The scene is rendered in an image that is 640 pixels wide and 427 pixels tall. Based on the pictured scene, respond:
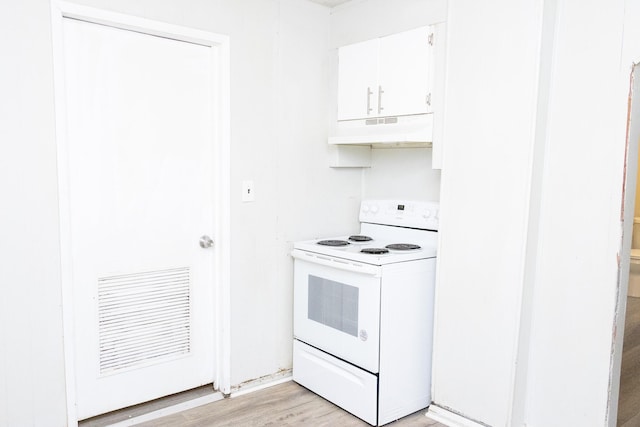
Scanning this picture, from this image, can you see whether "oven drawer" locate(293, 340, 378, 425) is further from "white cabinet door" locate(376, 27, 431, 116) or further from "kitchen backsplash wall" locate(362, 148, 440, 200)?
"white cabinet door" locate(376, 27, 431, 116)

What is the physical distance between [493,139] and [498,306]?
795 mm

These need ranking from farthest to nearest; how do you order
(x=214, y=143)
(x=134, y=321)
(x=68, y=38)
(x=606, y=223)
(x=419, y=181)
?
(x=419, y=181), (x=214, y=143), (x=134, y=321), (x=68, y=38), (x=606, y=223)

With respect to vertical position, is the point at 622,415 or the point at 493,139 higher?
the point at 493,139

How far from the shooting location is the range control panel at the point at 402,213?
2.94 m

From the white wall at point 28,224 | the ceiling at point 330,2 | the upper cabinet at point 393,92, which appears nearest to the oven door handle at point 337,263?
the upper cabinet at point 393,92

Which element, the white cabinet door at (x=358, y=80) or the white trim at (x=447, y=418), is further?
the white cabinet door at (x=358, y=80)

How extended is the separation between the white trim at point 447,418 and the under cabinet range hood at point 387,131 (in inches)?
56.1

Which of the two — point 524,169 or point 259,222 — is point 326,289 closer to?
point 259,222

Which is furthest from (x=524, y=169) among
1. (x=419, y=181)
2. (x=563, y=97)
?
(x=419, y=181)

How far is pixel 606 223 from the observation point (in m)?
2.13

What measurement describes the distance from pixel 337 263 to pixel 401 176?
2.71 feet

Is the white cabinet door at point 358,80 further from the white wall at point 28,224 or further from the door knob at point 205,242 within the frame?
the white wall at point 28,224

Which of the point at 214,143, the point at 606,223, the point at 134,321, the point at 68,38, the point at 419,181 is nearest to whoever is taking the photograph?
the point at 606,223

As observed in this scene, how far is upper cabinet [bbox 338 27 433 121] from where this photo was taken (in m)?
2.62
